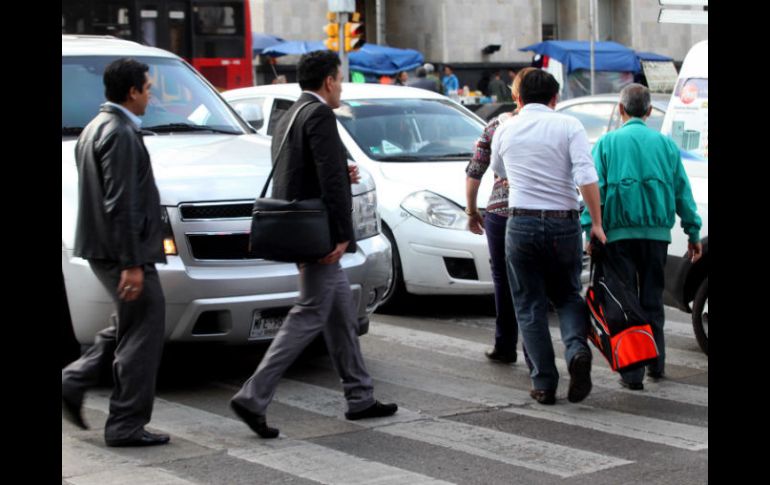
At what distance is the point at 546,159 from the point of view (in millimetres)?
7000

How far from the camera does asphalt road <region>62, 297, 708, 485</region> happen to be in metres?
5.60

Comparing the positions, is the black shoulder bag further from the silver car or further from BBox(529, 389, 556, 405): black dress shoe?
BBox(529, 389, 556, 405): black dress shoe

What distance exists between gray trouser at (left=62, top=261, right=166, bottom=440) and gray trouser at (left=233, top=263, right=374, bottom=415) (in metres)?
0.44

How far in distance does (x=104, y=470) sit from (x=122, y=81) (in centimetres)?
174

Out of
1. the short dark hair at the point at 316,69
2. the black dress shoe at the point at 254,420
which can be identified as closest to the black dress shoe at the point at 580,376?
the black dress shoe at the point at 254,420

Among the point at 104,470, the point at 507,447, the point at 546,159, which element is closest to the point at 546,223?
the point at 546,159

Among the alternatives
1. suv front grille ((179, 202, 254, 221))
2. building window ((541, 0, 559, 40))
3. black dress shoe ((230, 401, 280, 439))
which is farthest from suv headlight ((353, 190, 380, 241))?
building window ((541, 0, 559, 40))

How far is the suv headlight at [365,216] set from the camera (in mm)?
7809

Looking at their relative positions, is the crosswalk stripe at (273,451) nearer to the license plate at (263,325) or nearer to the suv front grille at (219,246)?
the license plate at (263,325)

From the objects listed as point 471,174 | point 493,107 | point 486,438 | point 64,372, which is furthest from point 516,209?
point 493,107

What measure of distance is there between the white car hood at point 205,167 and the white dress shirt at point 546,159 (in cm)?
137

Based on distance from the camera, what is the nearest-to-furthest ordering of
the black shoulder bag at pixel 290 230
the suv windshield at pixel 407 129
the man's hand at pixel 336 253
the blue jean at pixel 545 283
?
the black shoulder bag at pixel 290 230, the man's hand at pixel 336 253, the blue jean at pixel 545 283, the suv windshield at pixel 407 129

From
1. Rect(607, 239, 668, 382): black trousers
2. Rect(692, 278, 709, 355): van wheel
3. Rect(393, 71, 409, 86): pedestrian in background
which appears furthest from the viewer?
Rect(393, 71, 409, 86): pedestrian in background
